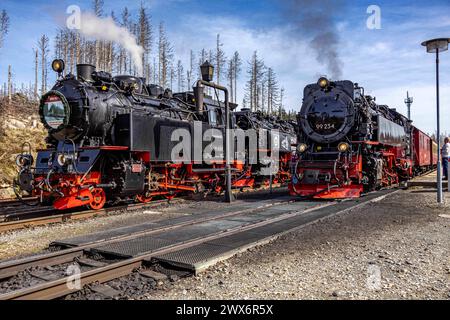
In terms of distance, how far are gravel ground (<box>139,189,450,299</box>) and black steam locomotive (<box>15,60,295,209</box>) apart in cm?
508

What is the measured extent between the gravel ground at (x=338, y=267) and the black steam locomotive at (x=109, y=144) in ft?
16.7

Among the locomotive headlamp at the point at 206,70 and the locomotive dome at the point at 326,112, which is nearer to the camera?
the locomotive headlamp at the point at 206,70

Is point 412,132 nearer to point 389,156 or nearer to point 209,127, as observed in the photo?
point 389,156

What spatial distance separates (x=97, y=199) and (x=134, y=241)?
3988 millimetres

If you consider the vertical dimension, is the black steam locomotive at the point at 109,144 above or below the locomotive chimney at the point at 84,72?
below

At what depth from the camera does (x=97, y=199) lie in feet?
31.3

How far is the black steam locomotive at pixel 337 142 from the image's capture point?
1100cm

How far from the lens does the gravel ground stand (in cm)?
394

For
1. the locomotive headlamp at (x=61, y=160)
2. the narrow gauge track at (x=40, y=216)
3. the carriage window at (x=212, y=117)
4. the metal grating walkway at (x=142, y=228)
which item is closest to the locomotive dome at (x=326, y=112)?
the carriage window at (x=212, y=117)

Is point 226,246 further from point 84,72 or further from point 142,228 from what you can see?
point 84,72

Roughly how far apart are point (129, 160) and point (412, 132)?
15.1 meters

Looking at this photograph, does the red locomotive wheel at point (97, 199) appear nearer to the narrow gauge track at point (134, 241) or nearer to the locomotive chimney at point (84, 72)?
the narrow gauge track at point (134, 241)

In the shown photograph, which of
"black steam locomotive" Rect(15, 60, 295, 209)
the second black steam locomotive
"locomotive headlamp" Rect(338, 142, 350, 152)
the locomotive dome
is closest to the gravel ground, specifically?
the second black steam locomotive

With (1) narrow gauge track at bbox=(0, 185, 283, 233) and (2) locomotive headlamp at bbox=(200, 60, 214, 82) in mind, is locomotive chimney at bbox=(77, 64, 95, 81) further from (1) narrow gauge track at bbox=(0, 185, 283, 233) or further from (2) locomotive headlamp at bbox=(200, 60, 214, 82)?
(1) narrow gauge track at bbox=(0, 185, 283, 233)
